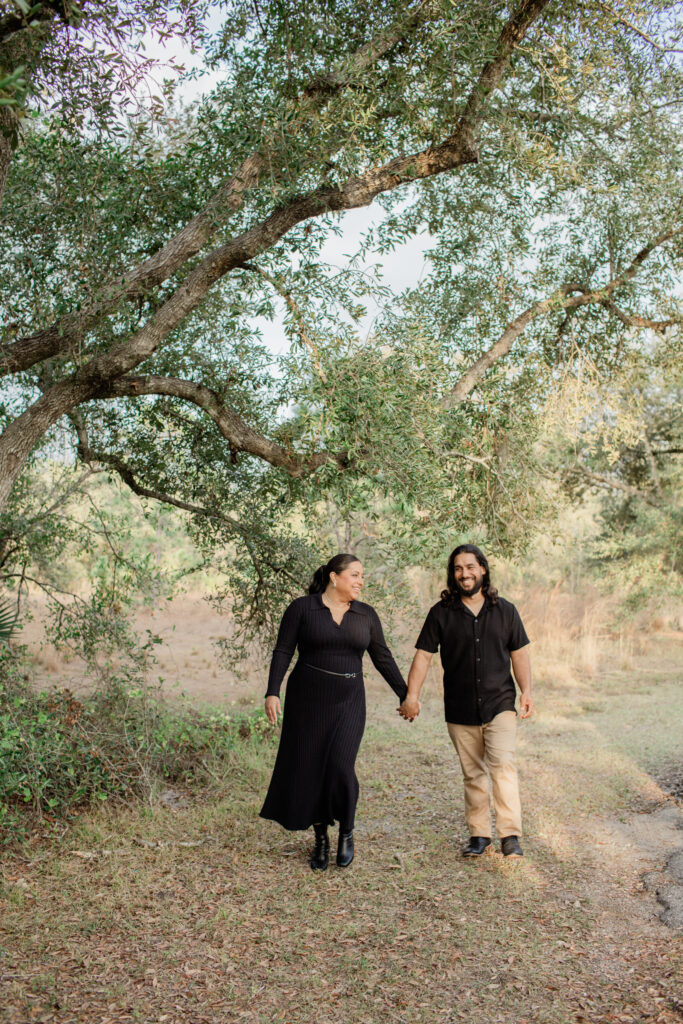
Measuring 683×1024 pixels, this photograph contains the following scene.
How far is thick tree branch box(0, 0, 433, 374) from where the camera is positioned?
6.26 metres

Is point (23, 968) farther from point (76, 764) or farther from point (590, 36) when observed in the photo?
point (590, 36)

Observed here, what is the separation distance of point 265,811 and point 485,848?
1.58 meters

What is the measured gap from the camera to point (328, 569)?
18.2 ft

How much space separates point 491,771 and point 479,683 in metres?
0.61

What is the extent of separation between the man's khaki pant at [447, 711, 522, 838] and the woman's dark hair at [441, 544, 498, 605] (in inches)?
31.8

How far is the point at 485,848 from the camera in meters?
5.79

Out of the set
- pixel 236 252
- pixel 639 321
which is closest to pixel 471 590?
pixel 236 252

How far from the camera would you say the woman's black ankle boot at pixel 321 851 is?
5469 millimetres

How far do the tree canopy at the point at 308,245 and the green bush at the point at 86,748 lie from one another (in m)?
1.41

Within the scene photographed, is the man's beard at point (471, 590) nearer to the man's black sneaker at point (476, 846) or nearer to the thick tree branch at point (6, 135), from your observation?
the man's black sneaker at point (476, 846)

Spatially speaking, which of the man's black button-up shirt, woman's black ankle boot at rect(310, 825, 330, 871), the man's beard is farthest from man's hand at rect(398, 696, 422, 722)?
woman's black ankle boot at rect(310, 825, 330, 871)

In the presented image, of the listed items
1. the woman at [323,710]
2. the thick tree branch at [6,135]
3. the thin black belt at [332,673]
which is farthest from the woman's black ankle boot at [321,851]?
the thick tree branch at [6,135]

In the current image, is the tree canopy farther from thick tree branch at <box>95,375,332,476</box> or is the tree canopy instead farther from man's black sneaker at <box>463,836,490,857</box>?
man's black sneaker at <box>463,836,490,857</box>

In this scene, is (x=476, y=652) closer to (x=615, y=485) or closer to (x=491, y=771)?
(x=491, y=771)
